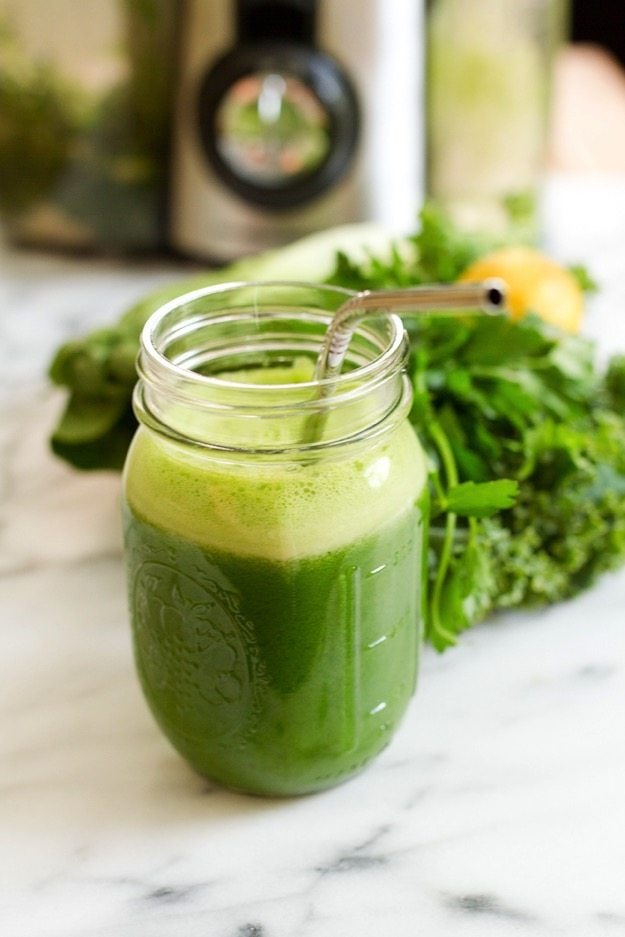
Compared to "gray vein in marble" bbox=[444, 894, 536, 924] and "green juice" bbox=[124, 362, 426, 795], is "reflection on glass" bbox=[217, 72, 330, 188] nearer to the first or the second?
"green juice" bbox=[124, 362, 426, 795]

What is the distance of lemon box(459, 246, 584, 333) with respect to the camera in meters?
1.01

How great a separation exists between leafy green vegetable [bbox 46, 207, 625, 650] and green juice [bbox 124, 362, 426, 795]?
0.08m

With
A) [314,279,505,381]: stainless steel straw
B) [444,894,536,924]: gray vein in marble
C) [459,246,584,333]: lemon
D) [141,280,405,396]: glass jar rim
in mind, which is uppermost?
[314,279,505,381]: stainless steel straw

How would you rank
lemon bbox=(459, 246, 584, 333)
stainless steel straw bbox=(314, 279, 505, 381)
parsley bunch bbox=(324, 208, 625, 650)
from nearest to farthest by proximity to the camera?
stainless steel straw bbox=(314, 279, 505, 381) < parsley bunch bbox=(324, 208, 625, 650) < lemon bbox=(459, 246, 584, 333)

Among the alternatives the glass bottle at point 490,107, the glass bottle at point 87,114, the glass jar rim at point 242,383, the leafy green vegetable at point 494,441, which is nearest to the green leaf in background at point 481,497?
the leafy green vegetable at point 494,441

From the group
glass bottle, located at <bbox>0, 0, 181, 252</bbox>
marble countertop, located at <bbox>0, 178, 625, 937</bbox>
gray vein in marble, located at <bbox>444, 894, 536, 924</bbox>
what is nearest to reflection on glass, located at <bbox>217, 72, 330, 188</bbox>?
glass bottle, located at <bbox>0, 0, 181, 252</bbox>

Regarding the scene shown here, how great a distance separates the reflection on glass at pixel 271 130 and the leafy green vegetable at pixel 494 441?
0.43 meters

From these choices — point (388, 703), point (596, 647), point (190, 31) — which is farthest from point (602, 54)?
point (388, 703)

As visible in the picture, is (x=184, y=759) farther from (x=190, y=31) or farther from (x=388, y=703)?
(x=190, y=31)

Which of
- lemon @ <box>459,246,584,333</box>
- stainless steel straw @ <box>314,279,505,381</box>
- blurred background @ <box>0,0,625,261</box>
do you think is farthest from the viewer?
blurred background @ <box>0,0,625,261</box>

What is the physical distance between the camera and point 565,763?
733 millimetres

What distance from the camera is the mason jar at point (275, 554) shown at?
1.97ft

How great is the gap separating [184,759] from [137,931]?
0.41ft

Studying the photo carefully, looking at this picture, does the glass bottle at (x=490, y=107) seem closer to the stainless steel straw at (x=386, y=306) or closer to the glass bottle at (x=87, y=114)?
the glass bottle at (x=87, y=114)
